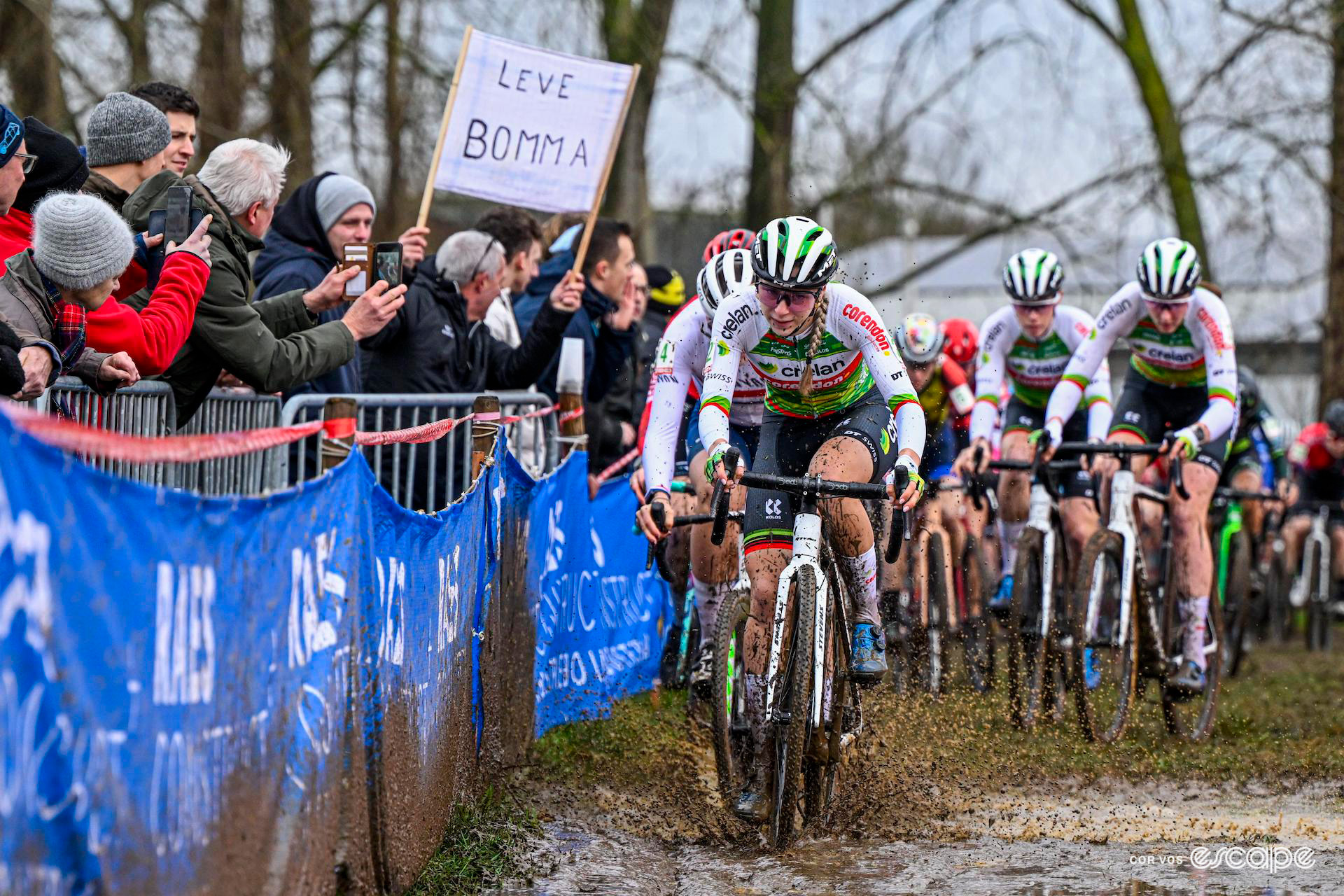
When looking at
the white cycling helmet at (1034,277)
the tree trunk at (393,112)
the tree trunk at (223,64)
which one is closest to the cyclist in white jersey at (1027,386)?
the white cycling helmet at (1034,277)

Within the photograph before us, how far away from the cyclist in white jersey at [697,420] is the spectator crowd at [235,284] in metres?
1.13

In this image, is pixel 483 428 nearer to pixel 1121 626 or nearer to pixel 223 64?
pixel 1121 626

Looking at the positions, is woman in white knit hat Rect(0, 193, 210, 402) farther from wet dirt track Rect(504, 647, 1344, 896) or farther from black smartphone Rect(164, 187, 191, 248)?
wet dirt track Rect(504, 647, 1344, 896)

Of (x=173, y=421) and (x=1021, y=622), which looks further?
(x=1021, y=622)

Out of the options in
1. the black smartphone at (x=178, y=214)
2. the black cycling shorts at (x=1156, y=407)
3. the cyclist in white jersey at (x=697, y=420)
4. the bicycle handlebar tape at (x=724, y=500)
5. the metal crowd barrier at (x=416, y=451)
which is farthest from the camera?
the black cycling shorts at (x=1156, y=407)

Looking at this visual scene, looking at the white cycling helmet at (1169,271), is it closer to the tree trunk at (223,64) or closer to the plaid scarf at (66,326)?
the plaid scarf at (66,326)

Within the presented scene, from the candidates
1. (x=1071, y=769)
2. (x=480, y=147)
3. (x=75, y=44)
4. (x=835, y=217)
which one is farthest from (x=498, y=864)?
(x=835, y=217)

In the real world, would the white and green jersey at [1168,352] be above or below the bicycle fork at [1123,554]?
above

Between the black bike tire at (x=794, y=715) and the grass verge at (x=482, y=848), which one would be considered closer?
the grass verge at (x=482, y=848)

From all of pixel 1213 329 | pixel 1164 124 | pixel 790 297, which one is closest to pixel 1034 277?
pixel 1213 329

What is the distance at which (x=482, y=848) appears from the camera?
5371 mm

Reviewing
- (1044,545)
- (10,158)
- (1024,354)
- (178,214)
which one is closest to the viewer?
(10,158)

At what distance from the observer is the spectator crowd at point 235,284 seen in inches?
173

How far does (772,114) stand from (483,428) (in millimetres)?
14209
